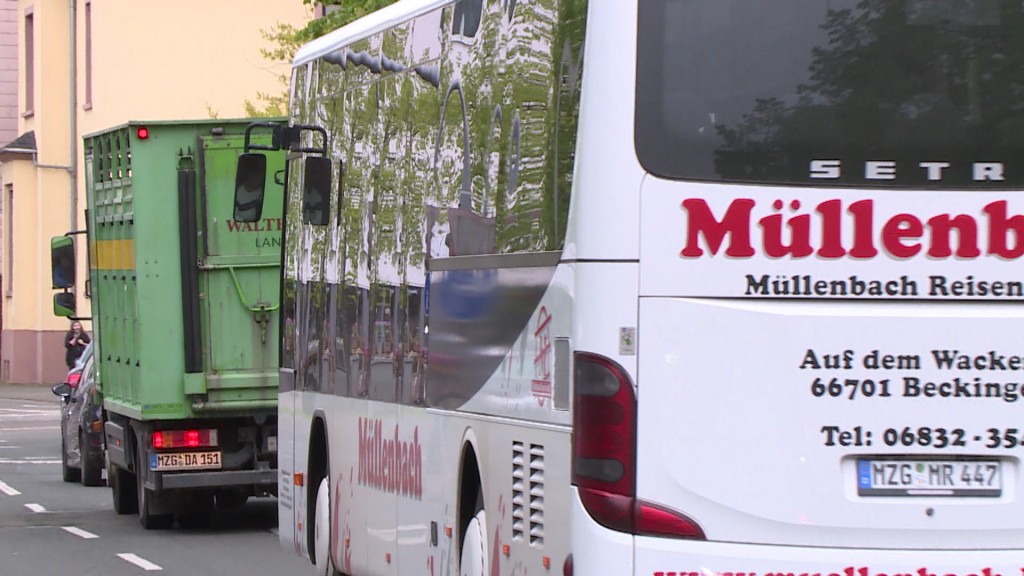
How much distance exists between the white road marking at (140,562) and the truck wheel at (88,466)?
22.9 feet

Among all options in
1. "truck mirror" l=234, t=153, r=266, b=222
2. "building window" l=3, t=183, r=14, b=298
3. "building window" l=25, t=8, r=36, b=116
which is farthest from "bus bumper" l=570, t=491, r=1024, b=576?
"building window" l=3, t=183, r=14, b=298

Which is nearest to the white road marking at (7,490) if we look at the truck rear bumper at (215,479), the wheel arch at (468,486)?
the truck rear bumper at (215,479)

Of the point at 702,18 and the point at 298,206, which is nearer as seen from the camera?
→ the point at 702,18

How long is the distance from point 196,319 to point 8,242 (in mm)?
41042

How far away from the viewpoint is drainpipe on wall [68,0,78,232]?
50.8 metres

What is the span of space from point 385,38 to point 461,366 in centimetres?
245

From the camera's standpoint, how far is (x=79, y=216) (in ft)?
175

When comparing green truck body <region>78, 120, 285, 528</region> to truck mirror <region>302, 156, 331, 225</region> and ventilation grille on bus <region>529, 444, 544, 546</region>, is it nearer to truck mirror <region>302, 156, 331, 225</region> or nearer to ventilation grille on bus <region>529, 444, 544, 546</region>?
truck mirror <region>302, 156, 331, 225</region>

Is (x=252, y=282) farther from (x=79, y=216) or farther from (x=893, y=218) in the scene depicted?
(x=79, y=216)

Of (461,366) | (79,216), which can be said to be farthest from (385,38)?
(79,216)

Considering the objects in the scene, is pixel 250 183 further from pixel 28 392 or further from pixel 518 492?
pixel 28 392

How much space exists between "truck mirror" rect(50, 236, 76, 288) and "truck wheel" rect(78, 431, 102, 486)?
2964mm

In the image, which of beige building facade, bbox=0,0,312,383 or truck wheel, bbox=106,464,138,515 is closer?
truck wheel, bbox=106,464,138,515

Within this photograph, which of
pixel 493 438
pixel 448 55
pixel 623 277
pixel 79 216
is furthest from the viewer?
pixel 79 216
